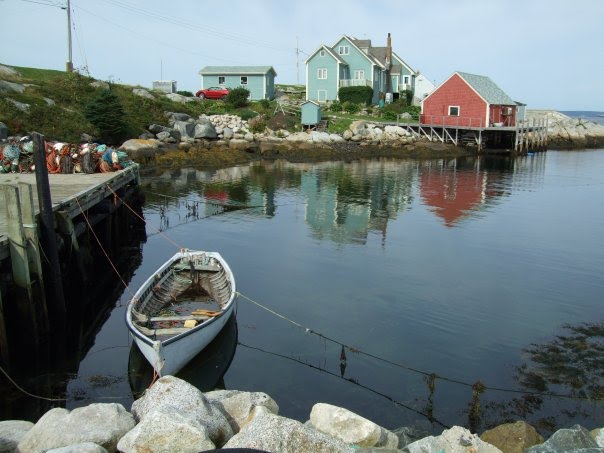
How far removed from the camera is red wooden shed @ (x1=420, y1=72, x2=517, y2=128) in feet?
205

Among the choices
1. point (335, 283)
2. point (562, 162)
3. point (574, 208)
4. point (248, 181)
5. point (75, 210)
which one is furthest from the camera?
point (562, 162)

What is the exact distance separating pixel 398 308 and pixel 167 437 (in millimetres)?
10435

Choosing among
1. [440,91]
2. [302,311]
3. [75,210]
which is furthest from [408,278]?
[440,91]

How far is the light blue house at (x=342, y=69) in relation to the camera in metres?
74.2

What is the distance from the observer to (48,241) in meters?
14.4

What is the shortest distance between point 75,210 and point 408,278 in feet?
35.7

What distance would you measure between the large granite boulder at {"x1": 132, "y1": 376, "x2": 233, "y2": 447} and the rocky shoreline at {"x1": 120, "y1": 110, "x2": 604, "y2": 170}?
39387mm

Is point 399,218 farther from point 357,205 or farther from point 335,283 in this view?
point 335,283

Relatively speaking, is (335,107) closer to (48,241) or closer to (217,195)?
(217,195)

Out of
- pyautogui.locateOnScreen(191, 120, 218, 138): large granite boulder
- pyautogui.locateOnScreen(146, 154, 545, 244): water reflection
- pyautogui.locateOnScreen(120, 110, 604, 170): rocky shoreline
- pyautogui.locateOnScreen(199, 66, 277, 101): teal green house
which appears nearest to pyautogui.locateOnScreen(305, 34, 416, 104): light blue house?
pyautogui.locateOnScreen(199, 66, 277, 101): teal green house

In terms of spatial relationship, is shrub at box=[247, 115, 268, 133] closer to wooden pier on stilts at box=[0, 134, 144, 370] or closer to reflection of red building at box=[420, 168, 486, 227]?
reflection of red building at box=[420, 168, 486, 227]

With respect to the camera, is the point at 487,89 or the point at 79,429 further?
the point at 487,89

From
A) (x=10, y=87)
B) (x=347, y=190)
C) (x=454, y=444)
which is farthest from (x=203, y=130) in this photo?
(x=454, y=444)

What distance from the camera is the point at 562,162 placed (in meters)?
57.1
